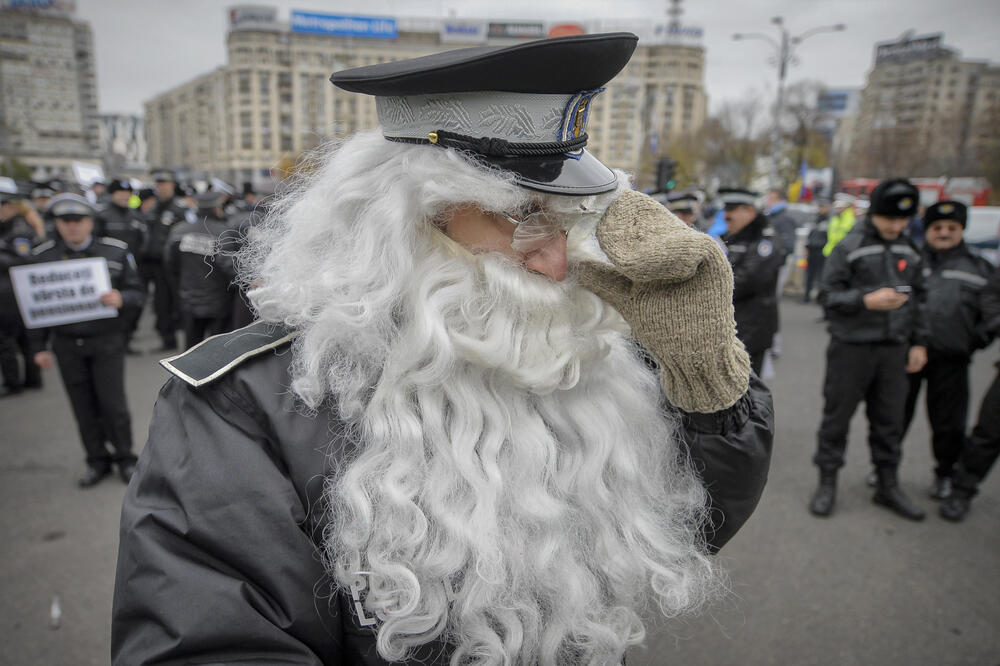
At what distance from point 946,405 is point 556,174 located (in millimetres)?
4263

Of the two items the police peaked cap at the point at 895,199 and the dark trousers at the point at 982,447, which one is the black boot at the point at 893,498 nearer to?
the dark trousers at the point at 982,447

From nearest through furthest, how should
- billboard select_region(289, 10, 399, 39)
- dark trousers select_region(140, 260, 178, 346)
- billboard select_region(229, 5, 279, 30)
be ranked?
dark trousers select_region(140, 260, 178, 346)
billboard select_region(289, 10, 399, 39)
billboard select_region(229, 5, 279, 30)

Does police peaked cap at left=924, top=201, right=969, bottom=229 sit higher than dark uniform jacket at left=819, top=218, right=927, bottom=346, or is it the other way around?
police peaked cap at left=924, top=201, right=969, bottom=229

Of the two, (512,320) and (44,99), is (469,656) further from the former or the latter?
(44,99)

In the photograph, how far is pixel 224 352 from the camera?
1130 millimetres

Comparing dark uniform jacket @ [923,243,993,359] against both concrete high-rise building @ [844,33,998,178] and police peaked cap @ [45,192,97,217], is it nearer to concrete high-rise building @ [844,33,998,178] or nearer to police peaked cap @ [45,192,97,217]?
police peaked cap @ [45,192,97,217]

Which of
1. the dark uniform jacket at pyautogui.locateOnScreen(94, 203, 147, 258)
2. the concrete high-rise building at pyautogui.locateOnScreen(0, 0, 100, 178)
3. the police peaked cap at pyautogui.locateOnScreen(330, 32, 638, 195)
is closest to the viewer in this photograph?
the police peaked cap at pyautogui.locateOnScreen(330, 32, 638, 195)

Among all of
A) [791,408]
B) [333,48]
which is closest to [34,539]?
[791,408]

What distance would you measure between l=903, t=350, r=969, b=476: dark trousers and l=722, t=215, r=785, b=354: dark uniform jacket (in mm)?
1121

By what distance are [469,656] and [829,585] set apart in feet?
9.39

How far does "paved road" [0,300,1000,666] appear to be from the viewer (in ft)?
8.93

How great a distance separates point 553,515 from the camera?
1061 mm

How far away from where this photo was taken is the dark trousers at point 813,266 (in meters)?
11.4

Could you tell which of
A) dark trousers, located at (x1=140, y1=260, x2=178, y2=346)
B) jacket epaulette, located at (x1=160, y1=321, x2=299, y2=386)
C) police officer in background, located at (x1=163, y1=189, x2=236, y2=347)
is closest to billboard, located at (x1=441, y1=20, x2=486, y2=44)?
dark trousers, located at (x1=140, y1=260, x2=178, y2=346)
